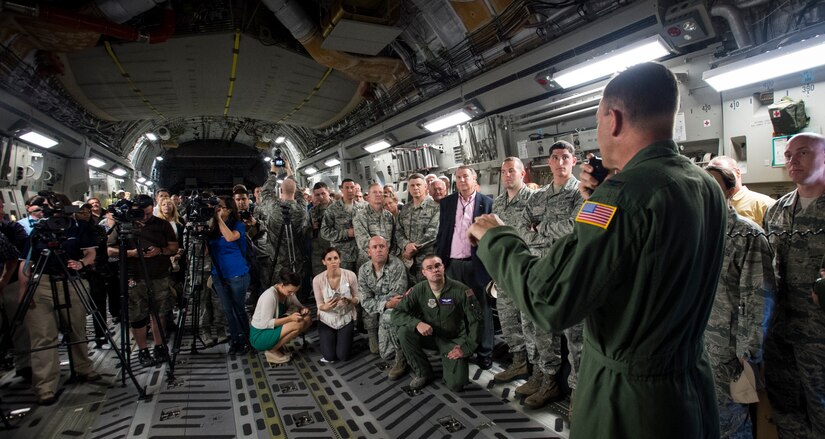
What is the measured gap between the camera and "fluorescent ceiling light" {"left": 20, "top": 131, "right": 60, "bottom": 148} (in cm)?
697

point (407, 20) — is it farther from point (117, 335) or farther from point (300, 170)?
point (300, 170)

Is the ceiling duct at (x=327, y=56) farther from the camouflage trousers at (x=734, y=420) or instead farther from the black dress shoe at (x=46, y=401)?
the camouflage trousers at (x=734, y=420)

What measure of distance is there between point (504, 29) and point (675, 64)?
2266 millimetres

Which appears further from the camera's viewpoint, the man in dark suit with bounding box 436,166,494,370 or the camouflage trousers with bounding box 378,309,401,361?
the camouflage trousers with bounding box 378,309,401,361

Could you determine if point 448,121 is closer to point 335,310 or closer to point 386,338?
point 335,310

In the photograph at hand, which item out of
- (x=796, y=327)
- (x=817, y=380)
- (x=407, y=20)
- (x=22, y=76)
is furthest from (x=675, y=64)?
(x=22, y=76)

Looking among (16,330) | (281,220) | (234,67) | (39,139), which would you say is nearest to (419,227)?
(281,220)

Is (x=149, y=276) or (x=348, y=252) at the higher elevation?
(x=149, y=276)

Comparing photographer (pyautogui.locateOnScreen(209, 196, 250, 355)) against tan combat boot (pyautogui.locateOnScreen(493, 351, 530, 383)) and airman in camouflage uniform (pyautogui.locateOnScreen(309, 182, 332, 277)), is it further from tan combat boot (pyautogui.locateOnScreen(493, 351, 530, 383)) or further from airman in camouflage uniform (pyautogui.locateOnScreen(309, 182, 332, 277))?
tan combat boot (pyautogui.locateOnScreen(493, 351, 530, 383))

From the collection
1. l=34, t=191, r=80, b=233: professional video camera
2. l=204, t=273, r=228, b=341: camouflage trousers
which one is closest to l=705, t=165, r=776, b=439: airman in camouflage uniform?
l=34, t=191, r=80, b=233: professional video camera

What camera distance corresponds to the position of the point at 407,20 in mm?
6516

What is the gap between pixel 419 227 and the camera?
5012 mm

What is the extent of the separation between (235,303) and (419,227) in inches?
98.7

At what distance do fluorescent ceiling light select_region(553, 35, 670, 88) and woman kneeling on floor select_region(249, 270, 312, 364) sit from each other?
14.1ft
